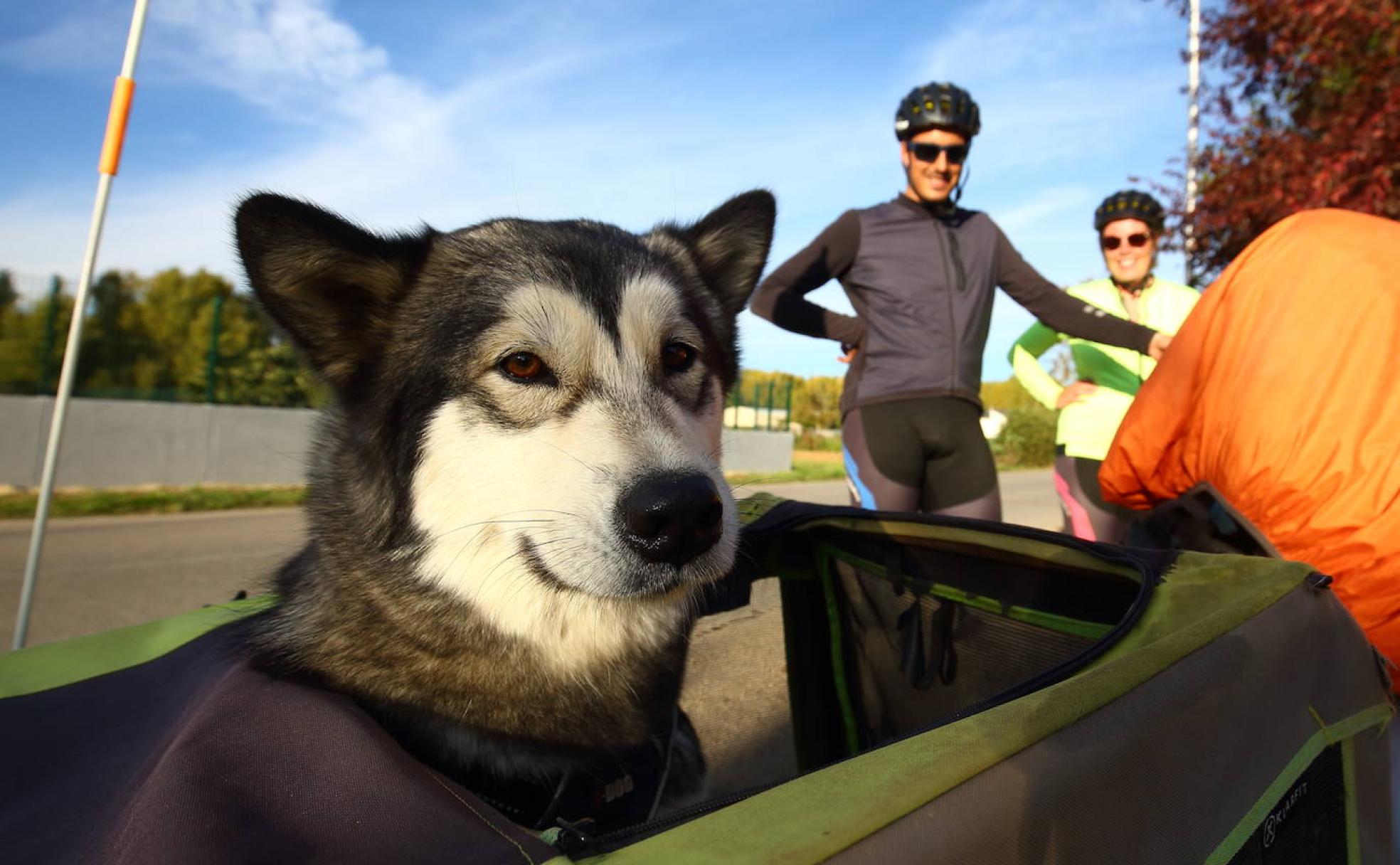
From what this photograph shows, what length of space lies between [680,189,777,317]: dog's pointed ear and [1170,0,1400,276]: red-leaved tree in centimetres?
593

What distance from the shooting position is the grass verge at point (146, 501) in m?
8.73

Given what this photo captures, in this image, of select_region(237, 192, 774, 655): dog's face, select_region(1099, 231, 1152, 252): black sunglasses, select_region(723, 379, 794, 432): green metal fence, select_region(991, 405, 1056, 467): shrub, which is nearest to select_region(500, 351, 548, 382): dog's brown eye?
select_region(237, 192, 774, 655): dog's face

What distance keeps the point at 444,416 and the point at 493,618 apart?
49 cm

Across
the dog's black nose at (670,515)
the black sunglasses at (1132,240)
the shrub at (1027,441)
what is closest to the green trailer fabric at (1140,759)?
the dog's black nose at (670,515)

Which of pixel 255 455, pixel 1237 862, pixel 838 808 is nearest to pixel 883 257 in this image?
pixel 1237 862

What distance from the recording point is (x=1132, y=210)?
163 inches

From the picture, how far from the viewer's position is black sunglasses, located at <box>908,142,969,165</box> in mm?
3404

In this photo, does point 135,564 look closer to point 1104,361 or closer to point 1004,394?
point 1104,361

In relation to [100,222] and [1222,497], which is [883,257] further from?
[100,222]

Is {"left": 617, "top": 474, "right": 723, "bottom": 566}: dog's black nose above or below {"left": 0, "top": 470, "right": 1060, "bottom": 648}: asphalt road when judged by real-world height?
above

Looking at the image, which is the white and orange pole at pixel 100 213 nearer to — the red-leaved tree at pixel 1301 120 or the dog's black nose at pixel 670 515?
the dog's black nose at pixel 670 515

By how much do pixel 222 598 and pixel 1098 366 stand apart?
18.1 feet


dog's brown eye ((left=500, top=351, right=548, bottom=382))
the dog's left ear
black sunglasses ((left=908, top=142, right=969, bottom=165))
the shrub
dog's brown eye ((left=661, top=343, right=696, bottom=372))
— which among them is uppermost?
black sunglasses ((left=908, top=142, right=969, bottom=165))

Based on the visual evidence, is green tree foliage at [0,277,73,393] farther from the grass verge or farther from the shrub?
the shrub
